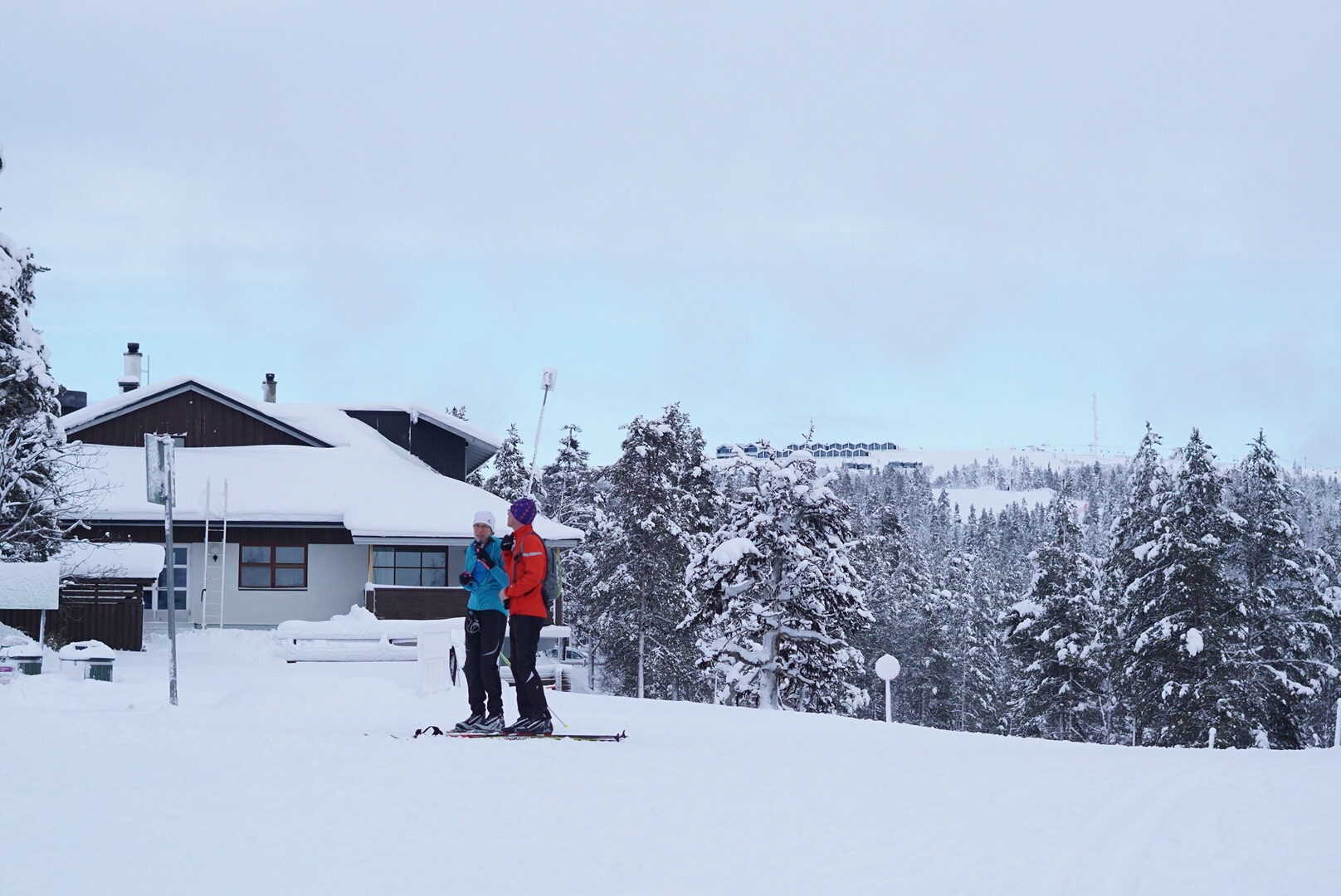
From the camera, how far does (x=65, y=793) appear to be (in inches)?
239

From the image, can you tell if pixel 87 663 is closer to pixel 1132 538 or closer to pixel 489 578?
pixel 489 578

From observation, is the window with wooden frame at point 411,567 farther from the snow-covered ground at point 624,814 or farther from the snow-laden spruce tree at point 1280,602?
the snow-laden spruce tree at point 1280,602

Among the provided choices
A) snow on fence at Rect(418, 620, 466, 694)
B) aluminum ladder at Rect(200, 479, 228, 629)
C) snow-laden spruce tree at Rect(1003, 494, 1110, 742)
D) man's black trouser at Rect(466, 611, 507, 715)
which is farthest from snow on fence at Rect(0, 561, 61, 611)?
snow-laden spruce tree at Rect(1003, 494, 1110, 742)

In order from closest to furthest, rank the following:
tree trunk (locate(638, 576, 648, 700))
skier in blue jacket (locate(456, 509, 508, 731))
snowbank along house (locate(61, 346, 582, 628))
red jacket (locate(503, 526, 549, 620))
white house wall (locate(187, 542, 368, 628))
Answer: red jacket (locate(503, 526, 549, 620)) < skier in blue jacket (locate(456, 509, 508, 731)) < snowbank along house (locate(61, 346, 582, 628)) < white house wall (locate(187, 542, 368, 628)) < tree trunk (locate(638, 576, 648, 700))

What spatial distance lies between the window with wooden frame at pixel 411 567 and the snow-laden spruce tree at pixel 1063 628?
2281 cm

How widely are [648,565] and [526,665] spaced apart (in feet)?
104

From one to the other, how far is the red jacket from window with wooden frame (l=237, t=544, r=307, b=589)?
797 inches

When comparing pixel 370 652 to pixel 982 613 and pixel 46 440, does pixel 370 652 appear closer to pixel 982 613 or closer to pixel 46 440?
pixel 46 440

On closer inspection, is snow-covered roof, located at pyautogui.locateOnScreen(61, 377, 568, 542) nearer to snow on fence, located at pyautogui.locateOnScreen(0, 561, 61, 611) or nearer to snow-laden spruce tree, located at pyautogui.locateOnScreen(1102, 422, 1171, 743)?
snow on fence, located at pyautogui.locateOnScreen(0, 561, 61, 611)

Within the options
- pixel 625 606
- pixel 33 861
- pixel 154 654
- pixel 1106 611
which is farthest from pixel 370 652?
pixel 1106 611

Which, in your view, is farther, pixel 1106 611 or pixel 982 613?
pixel 982 613

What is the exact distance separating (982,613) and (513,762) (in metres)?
57.2

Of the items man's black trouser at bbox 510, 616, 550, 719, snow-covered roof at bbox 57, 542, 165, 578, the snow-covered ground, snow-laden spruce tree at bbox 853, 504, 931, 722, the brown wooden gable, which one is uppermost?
the brown wooden gable

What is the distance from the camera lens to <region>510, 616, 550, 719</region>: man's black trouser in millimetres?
9344
